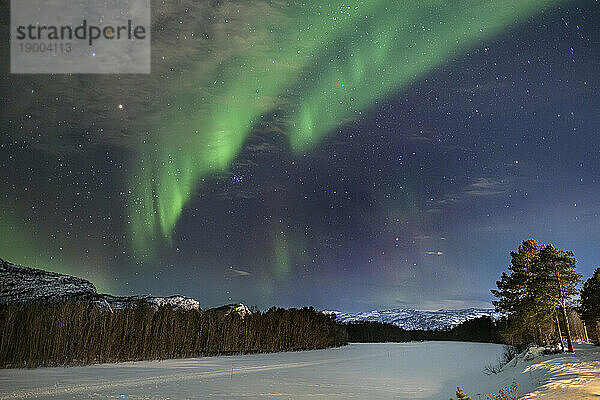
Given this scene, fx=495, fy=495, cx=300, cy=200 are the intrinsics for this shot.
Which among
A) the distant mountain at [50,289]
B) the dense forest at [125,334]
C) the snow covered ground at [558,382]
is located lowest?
the snow covered ground at [558,382]

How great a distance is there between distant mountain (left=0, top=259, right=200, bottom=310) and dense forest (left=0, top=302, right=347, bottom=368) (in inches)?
433

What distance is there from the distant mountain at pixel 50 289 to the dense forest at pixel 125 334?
10989 millimetres

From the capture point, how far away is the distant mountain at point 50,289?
51.3 m

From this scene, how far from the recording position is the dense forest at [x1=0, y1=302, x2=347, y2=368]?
79.3 feet

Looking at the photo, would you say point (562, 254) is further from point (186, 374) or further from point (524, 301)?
point (186, 374)

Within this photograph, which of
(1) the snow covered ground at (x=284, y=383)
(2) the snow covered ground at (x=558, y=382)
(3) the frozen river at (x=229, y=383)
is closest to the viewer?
(2) the snow covered ground at (x=558, y=382)

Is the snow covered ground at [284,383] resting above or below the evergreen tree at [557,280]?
below

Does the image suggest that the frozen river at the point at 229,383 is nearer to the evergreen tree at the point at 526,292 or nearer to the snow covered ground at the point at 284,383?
the snow covered ground at the point at 284,383

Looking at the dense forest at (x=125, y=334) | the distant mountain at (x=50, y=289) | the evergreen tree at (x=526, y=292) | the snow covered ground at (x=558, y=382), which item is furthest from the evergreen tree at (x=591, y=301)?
the distant mountain at (x=50, y=289)

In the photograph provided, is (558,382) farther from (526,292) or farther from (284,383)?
(526,292)

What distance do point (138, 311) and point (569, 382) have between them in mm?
24921

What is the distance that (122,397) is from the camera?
567 inches

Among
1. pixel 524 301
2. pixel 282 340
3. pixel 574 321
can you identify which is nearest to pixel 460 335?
pixel 574 321

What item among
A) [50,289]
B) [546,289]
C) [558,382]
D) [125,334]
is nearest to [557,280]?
[546,289]
